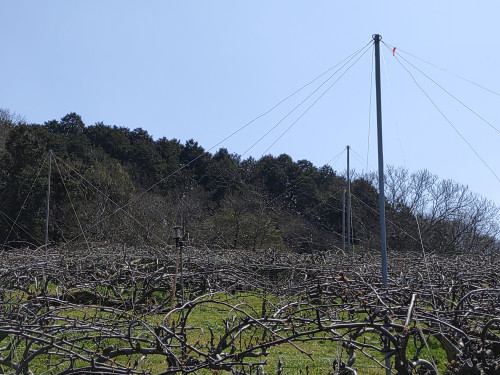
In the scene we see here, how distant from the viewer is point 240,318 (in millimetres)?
4312

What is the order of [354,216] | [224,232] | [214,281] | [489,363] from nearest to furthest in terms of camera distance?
1. [489,363]
2. [214,281]
3. [224,232]
4. [354,216]

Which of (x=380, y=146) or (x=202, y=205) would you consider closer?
(x=380, y=146)

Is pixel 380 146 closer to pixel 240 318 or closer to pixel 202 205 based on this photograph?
pixel 240 318

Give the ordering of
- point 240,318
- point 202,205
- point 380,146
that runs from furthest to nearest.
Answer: point 202,205 → point 380,146 → point 240,318

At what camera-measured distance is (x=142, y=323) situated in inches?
142

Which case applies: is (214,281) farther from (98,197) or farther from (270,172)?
(270,172)

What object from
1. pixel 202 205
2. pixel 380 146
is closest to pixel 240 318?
pixel 380 146

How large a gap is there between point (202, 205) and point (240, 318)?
24.3 meters

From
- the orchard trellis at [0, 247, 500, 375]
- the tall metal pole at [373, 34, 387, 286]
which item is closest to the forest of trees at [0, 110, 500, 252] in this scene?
the orchard trellis at [0, 247, 500, 375]

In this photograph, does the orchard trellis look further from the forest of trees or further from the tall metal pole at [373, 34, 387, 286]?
the forest of trees

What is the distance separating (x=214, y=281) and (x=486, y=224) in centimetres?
1714

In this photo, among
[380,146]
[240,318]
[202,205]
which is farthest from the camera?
[202,205]

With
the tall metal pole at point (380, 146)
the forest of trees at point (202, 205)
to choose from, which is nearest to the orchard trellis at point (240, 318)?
the tall metal pole at point (380, 146)

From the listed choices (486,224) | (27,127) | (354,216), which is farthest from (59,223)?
(486,224)
